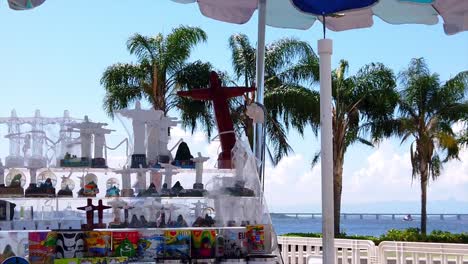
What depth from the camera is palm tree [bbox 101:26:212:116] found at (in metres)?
20.4

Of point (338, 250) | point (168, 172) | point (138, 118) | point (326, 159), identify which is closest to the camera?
point (326, 159)

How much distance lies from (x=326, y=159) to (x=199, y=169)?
1.28 metres

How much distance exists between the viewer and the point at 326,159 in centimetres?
548

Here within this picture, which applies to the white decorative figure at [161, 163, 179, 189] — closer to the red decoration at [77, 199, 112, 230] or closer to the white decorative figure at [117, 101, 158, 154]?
the white decorative figure at [117, 101, 158, 154]

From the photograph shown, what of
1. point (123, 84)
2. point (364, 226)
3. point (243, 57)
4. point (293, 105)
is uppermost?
point (243, 57)

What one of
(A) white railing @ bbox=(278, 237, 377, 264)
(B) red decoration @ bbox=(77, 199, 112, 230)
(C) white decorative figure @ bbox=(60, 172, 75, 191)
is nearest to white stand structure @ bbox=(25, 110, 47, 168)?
(C) white decorative figure @ bbox=(60, 172, 75, 191)

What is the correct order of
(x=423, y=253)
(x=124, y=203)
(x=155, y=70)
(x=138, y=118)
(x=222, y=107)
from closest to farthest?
(x=124, y=203), (x=138, y=118), (x=222, y=107), (x=423, y=253), (x=155, y=70)

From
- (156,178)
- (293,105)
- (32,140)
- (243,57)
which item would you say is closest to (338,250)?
(156,178)

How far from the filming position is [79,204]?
226 inches

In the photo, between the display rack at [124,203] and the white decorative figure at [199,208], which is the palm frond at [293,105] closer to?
the display rack at [124,203]

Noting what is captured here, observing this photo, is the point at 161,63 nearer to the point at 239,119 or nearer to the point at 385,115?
the point at 239,119

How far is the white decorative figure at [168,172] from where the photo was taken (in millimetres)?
Answer: 6180

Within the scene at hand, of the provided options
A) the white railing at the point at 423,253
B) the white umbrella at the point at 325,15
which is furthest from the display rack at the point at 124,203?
the white railing at the point at 423,253

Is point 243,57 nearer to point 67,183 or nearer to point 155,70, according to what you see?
point 155,70
